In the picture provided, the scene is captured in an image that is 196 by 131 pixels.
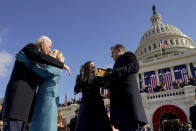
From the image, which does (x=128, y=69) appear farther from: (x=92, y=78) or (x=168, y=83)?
(x=168, y=83)

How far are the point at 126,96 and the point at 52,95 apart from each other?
109 cm

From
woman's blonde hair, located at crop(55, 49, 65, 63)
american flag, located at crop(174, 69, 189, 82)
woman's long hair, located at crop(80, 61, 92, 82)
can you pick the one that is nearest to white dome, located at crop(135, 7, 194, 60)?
american flag, located at crop(174, 69, 189, 82)

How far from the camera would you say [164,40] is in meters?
59.2

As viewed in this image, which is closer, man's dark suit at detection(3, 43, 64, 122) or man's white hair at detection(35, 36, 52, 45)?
man's dark suit at detection(3, 43, 64, 122)

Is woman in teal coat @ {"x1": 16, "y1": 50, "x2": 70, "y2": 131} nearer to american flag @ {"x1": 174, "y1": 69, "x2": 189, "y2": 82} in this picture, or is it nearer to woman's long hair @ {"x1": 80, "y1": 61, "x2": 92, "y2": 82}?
woman's long hair @ {"x1": 80, "y1": 61, "x2": 92, "y2": 82}

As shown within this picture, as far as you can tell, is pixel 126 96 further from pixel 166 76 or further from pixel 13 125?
pixel 166 76

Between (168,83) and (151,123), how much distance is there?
418 inches

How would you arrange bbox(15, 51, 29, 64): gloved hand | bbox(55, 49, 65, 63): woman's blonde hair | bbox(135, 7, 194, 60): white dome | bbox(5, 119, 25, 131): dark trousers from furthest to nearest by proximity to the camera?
bbox(135, 7, 194, 60): white dome, bbox(55, 49, 65, 63): woman's blonde hair, bbox(15, 51, 29, 64): gloved hand, bbox(5, 119, 25, 131): dark trousers

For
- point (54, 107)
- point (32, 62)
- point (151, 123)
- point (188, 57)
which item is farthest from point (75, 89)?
point (188, 57)

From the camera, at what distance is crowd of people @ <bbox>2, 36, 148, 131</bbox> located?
260 cm

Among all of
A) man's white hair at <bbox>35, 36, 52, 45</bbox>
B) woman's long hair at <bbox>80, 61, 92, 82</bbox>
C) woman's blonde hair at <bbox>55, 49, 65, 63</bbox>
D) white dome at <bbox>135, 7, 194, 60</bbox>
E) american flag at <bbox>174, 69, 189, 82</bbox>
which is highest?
white dome at <bbox>135, 7, 194, 60</bbox>

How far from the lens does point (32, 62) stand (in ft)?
9.25

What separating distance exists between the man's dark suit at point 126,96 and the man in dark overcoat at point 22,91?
85 centimetres

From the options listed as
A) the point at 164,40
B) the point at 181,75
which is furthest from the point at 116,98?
the point at 164,40
